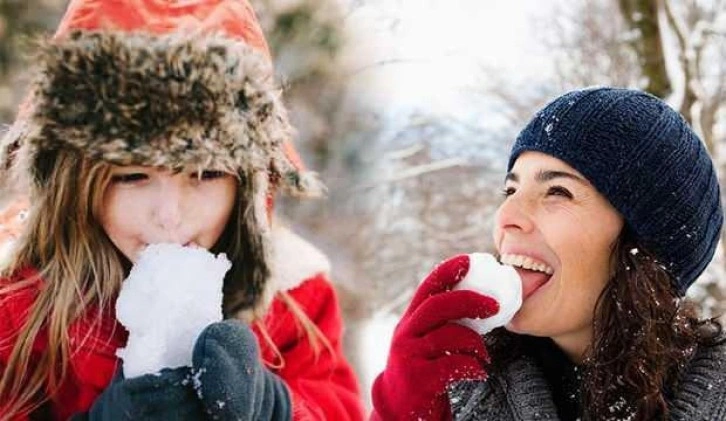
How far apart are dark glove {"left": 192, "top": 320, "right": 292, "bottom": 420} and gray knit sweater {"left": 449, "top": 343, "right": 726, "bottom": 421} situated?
50cm

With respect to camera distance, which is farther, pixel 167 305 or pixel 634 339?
pixel 634 339

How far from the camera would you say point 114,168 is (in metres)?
1.90

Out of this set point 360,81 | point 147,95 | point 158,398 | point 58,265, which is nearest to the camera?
point 158,398

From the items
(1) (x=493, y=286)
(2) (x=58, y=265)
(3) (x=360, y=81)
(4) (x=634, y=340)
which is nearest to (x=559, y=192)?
(1) (x=493, y=286)

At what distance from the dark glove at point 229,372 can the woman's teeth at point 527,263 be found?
0.58m

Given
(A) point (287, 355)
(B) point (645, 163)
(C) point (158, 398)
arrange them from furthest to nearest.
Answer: (A) point (287, 355) → (B) point (645, 163) → (C) point (158, 398)

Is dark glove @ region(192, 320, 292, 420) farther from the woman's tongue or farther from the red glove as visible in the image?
the woman's tongue

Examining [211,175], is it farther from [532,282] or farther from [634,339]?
[634,339]

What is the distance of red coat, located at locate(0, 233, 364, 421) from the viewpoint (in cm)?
191

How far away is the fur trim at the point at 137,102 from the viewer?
6.09 feet

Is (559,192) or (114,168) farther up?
(114,168)

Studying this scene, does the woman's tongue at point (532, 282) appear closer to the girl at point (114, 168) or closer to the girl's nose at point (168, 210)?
the girl at point (114, 168)

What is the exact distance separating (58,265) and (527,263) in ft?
3.54

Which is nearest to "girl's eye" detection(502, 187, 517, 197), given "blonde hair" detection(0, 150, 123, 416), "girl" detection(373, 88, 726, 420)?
"girl" detection(373, 88, 726, 420)
